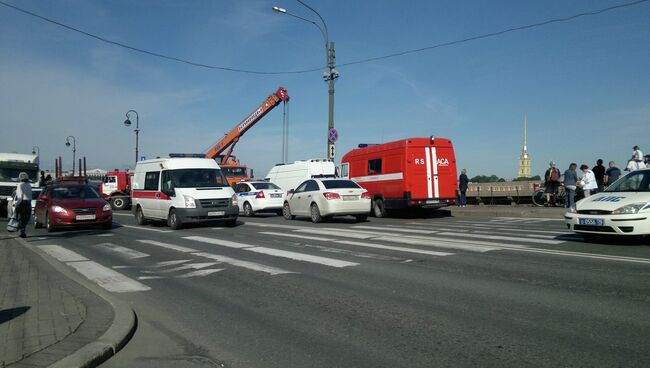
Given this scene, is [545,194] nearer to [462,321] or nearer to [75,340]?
[462,321]

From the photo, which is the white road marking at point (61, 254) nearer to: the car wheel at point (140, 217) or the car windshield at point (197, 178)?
the car windshield at point (197, 178)

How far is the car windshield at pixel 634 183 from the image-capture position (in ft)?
33.8

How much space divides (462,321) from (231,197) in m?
11.8

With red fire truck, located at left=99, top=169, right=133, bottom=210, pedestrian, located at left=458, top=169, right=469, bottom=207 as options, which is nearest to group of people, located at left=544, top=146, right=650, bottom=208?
pedestrian, located at left=458, top=169, right=469, bottom=207

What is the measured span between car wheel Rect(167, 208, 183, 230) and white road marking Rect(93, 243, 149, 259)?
130 inches

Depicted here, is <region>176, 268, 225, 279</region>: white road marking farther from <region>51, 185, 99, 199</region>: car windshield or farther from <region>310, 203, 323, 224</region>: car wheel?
<region>51, 185, 99, 199</region>: car windshield

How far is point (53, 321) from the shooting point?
15.5 ft

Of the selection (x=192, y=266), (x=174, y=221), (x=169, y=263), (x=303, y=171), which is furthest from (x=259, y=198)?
(x=192, y=266)

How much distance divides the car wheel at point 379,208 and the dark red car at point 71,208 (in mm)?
9775

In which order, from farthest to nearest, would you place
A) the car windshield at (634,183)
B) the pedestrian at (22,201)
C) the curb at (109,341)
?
1. the pedestrian at (22,201)
2. the car windshield at (634,183)
3. the curb at (109,341)

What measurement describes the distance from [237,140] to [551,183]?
21554 mm

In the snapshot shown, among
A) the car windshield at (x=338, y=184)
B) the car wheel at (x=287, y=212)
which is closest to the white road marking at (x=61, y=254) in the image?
the car windshield at (x=338, y=184)

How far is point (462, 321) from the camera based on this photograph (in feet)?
15.7

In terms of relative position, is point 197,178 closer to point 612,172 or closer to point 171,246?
point 171,246
